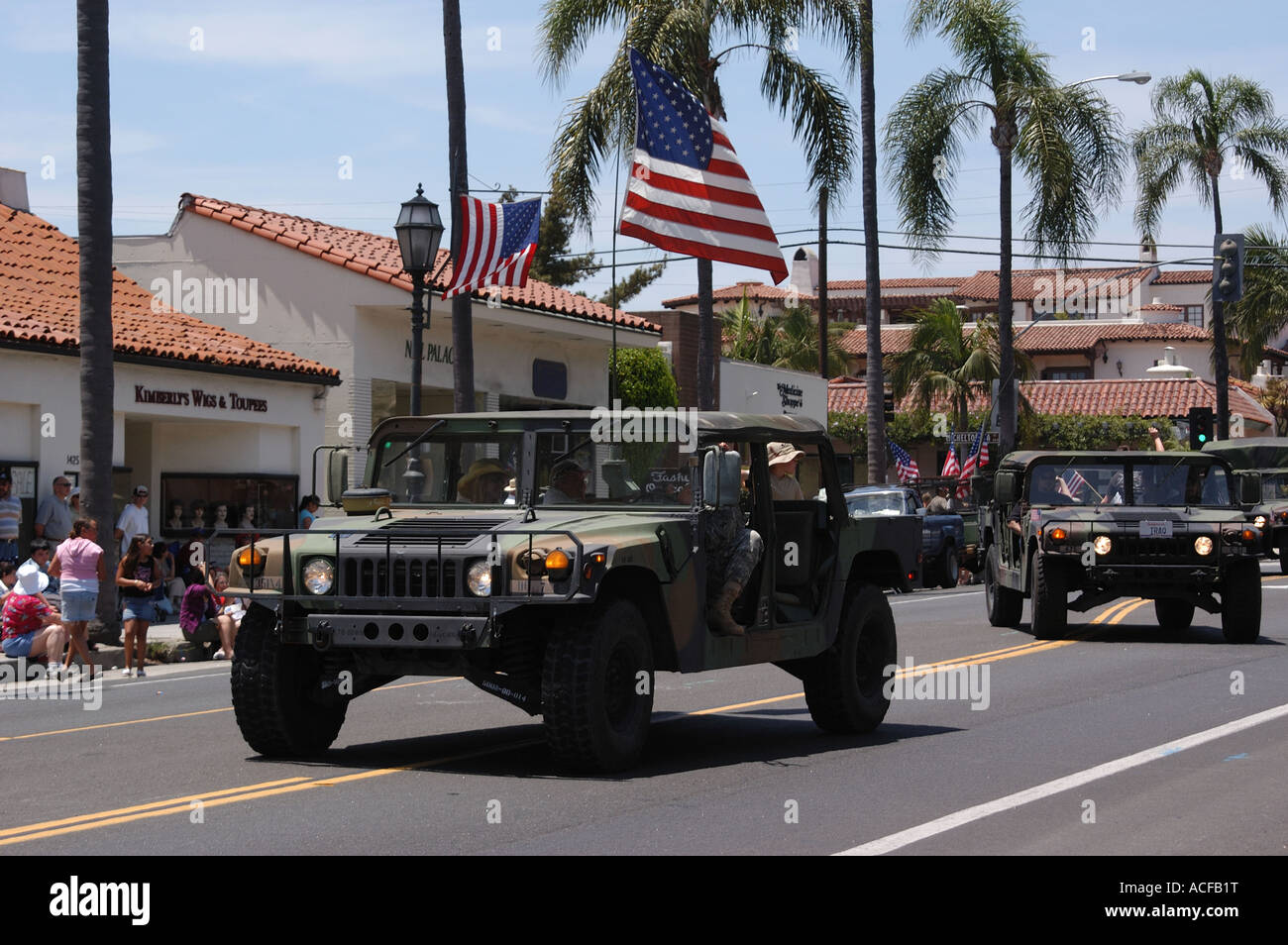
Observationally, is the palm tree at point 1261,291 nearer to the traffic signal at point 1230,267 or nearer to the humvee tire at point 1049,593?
the traffic signal at point 1230,267

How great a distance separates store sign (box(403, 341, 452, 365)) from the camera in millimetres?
30812

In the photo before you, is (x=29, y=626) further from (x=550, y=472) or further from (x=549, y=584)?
(x=549, y=584)

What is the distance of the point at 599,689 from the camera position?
875cm

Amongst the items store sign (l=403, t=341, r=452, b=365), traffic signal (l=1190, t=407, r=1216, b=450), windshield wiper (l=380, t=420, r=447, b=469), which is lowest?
windshield wiper (l=380, t=420, r=447, b=469)

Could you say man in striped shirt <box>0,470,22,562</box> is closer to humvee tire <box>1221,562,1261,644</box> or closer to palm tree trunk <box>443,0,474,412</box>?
palm tree trunk <box>443,0,474,412</box>

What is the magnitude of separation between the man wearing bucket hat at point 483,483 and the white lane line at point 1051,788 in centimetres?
346

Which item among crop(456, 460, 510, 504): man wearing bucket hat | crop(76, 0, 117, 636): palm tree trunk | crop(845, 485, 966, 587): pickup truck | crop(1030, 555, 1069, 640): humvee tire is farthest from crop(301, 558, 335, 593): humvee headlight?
crop(845, 485, 966, 587): pickup truck

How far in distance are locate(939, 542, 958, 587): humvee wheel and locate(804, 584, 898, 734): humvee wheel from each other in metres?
19.4

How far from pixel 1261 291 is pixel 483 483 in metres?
41.2

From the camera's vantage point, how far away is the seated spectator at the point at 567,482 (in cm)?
1006

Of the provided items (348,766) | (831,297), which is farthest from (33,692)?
(831,297)

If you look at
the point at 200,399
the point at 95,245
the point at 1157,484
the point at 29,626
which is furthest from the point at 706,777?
the point at 200,399

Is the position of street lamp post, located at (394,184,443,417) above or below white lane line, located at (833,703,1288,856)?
above

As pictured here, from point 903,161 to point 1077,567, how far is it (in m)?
19.5
